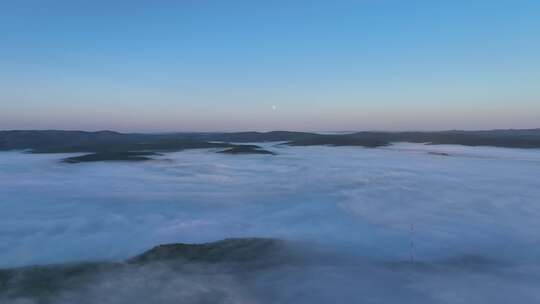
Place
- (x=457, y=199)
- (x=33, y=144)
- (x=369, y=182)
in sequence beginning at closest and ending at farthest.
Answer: (x=457, y=199) < (x=369, y=182) < (x=33, y=144)

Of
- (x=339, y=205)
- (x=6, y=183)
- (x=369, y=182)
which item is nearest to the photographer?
(x=339, y=205)

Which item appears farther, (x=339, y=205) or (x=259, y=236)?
(x=339, y=205)

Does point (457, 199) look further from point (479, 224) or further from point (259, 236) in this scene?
point (259, 236)

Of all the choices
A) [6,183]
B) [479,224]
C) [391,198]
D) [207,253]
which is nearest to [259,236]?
[207,253]

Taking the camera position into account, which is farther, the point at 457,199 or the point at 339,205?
the point at 457,199

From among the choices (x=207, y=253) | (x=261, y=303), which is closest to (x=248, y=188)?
(x=207, y=253)

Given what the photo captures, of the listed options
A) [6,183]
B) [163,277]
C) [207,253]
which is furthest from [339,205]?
[6,183]

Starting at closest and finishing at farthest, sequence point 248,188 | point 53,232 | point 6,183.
A: point 53,232 → point 248,188 → point 6,183

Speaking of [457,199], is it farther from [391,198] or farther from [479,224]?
[479,224]

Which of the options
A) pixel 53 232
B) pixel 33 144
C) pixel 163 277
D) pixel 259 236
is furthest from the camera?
pixel 33 144
